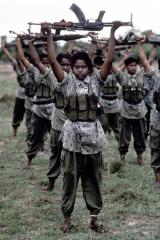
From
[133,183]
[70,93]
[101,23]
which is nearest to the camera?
[70,93]

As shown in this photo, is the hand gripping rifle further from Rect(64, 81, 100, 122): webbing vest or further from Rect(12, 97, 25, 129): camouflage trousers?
Rect(12, 97, 25, 129): camouflage trousers

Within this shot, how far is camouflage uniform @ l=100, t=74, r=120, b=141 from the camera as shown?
12.5m

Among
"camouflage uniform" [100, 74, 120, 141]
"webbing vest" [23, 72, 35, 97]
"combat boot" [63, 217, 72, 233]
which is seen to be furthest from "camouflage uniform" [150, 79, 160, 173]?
"webbing vest" [23, 72, 35, 97]

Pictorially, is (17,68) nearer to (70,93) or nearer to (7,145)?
(7,145)

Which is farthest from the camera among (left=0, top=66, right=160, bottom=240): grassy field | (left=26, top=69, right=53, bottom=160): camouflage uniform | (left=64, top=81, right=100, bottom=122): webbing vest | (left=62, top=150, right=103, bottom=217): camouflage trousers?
(left=26, top=69, right=53, bottom=160): camouflage uniform

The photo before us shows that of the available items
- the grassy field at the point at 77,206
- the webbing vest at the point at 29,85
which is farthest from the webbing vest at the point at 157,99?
the webbing vest at the point at 29,85

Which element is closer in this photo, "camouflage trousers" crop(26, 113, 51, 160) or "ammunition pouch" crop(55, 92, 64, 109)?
"ammunition pouch" crop(55, 92, 64, 109)

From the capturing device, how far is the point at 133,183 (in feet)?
31.0

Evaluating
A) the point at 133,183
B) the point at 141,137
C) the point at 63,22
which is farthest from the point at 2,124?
the point at 63,22

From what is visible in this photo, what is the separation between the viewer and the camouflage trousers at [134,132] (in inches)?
440

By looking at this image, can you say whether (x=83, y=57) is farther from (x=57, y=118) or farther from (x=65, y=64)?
(x=57, y=118)

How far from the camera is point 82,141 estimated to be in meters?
6.63

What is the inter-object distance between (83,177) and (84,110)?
82cm

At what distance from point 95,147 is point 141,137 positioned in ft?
15.2
